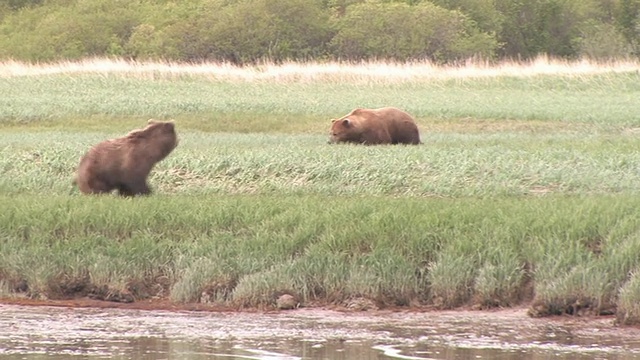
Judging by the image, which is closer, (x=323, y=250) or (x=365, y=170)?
(x=323, y=250)

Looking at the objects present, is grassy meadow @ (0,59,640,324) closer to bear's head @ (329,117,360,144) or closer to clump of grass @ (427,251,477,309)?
clump of grass @ (427,251,477,309)

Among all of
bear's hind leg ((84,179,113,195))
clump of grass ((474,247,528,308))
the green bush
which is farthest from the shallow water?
the green bush

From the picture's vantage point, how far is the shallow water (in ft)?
32.0

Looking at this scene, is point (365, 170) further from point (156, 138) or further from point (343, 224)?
point (343, 224)

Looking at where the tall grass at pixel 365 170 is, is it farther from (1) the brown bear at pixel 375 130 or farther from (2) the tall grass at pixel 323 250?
(1) the brown bear at pixel 375 130

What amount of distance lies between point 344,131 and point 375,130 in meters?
0.53

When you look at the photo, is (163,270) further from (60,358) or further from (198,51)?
(198,51)

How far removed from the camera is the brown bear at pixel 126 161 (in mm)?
14311

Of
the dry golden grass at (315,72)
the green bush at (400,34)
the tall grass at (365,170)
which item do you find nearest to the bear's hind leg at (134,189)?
the tall grass at (365,170)

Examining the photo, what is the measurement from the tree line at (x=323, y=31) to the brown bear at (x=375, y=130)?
108 feet

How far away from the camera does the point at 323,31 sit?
191 ft

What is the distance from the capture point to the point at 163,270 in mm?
12320

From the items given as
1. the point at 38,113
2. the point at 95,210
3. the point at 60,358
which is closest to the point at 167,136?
the point at 95,210

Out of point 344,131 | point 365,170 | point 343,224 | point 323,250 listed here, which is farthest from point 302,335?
point 344,131
